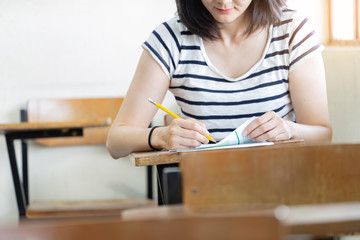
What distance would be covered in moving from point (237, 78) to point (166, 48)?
0.82ft

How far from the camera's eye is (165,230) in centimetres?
53

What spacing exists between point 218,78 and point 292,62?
9.4 inches

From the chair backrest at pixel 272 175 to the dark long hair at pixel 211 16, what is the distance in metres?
0.97

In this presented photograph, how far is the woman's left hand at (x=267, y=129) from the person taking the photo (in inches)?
59.4

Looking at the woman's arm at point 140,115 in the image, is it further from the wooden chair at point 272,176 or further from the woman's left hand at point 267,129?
the wooden chair at point 272,176

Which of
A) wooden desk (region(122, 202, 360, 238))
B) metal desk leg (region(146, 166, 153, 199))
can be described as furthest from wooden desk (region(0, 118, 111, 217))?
wooden desk (region(122, 202, 360, 238))

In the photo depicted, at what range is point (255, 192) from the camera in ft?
2.98

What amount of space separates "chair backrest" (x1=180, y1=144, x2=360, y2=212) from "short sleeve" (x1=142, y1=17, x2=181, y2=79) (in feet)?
3.17

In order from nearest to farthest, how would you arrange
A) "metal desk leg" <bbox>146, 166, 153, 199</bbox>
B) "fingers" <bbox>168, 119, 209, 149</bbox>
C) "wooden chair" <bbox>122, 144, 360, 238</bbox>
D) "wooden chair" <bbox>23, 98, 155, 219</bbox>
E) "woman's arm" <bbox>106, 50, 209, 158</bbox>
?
"wooden chair" <bbox>122, 144, 360, 238</bbox>
"fingers" <bbox>168, 119, 209, 149</bbox>
"woman's arm" <bbox>106, 50, 209, 158</bbox>
"wooden chair" <bbox>23, 98, 155, 219</bbox>
"metal desk leg" <bbox>146, 166, 153, 199</bbox>

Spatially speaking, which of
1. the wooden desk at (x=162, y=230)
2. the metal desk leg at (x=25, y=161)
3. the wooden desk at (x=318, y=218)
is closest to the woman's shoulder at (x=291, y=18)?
the wooden desk at (x=318, y=218)

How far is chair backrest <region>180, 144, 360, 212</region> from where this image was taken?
0.89 m

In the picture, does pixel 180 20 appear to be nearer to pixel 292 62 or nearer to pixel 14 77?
pixel 292 62

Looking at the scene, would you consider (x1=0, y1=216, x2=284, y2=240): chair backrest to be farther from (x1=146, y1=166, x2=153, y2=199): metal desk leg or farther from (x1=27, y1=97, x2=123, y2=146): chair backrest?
(x1=146, y1=166, x2=153, y2=199): metal desk leg

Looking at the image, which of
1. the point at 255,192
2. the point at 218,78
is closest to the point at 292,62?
the point at 218,78
